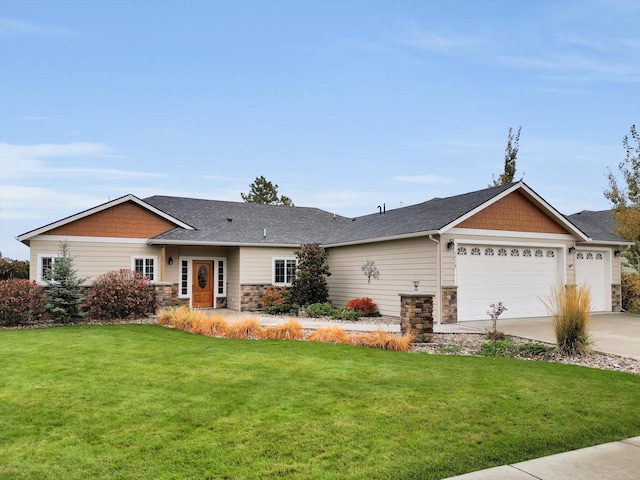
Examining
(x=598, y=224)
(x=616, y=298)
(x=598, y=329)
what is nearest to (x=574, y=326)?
(x=598, y=329)

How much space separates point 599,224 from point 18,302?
25588 millimetres

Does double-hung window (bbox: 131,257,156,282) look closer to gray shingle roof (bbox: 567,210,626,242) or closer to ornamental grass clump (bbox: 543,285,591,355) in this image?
ornamental grass clump (bbox: 543,285,591,355)

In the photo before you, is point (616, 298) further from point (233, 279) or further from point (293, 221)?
point (233, 279)

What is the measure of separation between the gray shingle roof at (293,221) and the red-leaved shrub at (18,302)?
192 inches

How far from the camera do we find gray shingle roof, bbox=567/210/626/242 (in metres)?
18.5

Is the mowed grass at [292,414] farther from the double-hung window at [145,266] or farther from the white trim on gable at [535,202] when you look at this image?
the double-hung window at [145,266]

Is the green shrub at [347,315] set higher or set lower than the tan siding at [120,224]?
lower

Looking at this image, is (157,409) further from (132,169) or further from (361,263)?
(132,169)

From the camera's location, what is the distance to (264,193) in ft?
143

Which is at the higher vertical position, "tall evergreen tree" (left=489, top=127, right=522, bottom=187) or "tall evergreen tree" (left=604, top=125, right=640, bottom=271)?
"tall evergreen tree" (left=489, top=127, right=522, bottom=187)

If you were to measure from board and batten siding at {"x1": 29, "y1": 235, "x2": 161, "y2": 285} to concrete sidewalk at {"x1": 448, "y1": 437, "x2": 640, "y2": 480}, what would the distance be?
613 inches

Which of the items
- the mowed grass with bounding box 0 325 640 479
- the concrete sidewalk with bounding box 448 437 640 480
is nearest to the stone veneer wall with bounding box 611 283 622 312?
the mowed grass with bounding box 0 325 640 479

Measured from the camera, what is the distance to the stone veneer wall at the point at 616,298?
61.3ft

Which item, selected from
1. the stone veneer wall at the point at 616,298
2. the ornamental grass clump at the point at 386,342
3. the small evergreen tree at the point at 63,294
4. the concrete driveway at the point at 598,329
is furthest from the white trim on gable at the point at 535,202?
the small evergreen tree at the point at 63,294
